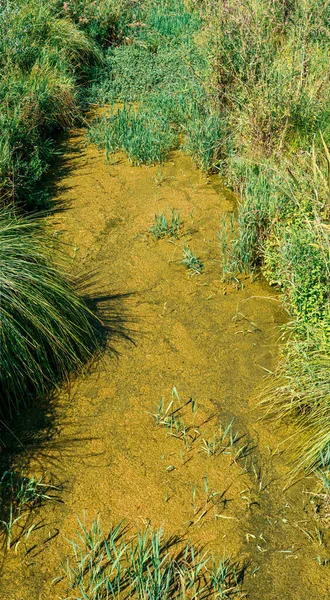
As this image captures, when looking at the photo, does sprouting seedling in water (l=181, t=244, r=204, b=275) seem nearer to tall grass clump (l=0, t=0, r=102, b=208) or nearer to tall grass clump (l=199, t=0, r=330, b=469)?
tall grass clump (l=199, t=0, r=330, b=469)

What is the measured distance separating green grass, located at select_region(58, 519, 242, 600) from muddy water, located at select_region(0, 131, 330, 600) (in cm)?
6

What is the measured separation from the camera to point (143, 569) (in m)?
2.47

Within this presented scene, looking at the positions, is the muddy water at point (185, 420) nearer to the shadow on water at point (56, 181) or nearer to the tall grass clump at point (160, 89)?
the shadow on water at point (56, 181)

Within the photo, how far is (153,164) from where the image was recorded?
5.25 metres

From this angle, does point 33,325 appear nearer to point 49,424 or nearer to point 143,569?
point 49,424

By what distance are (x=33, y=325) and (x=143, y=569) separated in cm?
134

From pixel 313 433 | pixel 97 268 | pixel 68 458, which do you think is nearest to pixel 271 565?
pixel 313 433

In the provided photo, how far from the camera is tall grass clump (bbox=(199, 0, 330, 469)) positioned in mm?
3141

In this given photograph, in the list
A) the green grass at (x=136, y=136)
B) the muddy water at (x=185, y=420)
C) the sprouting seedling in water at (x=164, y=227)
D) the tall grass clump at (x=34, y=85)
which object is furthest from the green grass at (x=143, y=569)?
the green grass at (x=136, y=136)

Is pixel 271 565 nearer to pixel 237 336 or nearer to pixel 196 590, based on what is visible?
Answer: pixel 196 590

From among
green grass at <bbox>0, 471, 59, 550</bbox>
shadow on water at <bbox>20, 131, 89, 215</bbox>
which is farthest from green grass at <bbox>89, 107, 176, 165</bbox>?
green grass at <bbox>0, 471, 59, 550</bbox>

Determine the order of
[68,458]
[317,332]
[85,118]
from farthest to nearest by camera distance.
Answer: [85,118], [317,332], [68,458]

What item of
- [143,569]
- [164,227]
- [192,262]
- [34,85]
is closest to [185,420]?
[143,569]

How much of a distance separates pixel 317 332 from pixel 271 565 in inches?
45.5
